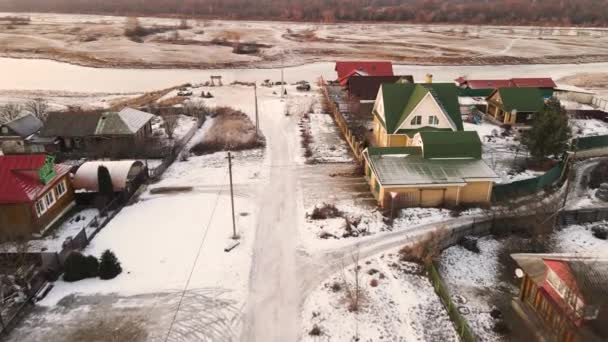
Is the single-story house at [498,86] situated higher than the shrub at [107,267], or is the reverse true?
the single-story house at [498,86]

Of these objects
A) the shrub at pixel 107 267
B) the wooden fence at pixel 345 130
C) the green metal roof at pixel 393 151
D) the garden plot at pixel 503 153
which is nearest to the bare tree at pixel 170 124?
the wooden fence at pixel 345 130

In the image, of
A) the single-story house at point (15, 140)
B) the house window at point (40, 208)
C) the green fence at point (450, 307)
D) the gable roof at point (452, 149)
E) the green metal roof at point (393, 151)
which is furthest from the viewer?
the single-story house at point (15, 140)

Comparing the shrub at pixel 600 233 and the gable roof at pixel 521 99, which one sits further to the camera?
the gable roof at pixel 521 99

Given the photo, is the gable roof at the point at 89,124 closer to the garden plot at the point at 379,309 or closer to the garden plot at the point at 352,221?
the garden plot at the point at 352,221

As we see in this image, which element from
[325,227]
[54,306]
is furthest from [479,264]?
[54,306]

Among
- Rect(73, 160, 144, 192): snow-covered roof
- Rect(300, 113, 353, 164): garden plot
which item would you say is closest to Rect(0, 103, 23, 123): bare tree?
Rect(73, 160, 144, 192): snow-covered roof

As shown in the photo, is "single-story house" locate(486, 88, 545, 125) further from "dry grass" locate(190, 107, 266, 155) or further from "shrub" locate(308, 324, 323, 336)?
"shrub" locate(308, 324, 323, 336)

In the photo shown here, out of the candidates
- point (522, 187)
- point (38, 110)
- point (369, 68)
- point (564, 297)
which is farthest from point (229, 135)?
point (564, 297)
